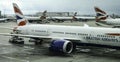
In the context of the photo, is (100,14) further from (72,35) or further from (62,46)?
(62,46)

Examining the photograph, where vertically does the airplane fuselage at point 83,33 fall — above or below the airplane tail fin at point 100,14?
below

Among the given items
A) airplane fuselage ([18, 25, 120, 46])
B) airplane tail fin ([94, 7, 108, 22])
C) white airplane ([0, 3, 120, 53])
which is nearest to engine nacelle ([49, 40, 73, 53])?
white airplane ([0, 3, 120, 53])

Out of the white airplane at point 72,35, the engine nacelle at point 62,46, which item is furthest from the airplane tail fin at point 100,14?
the engine nacelle at point 62,46

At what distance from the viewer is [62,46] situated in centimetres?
2264

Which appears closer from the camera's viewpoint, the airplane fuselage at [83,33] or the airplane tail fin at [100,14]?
the airplane fuselage at [83,33]

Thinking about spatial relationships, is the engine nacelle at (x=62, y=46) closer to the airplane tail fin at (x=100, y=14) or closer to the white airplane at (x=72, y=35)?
the white airplane at (x=72, y=35)

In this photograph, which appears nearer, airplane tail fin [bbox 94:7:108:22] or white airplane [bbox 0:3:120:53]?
white airplane [bbox 0:3:120:53]

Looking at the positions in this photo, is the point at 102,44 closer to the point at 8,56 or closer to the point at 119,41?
the point at 119,41

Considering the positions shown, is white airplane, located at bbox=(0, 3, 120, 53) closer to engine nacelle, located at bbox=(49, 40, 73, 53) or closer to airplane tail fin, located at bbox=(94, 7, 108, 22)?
engine nacelle, located at bbox=(49, 40, 73, 53)

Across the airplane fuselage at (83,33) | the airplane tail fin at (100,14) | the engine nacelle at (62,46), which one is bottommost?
the engine nacelle at (62,46)

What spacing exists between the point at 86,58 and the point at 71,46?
2.40 metres

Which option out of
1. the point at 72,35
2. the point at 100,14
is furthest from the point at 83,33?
the point at 100,14

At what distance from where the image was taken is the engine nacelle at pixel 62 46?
2267cm

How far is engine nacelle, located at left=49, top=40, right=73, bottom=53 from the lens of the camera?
2267cm
